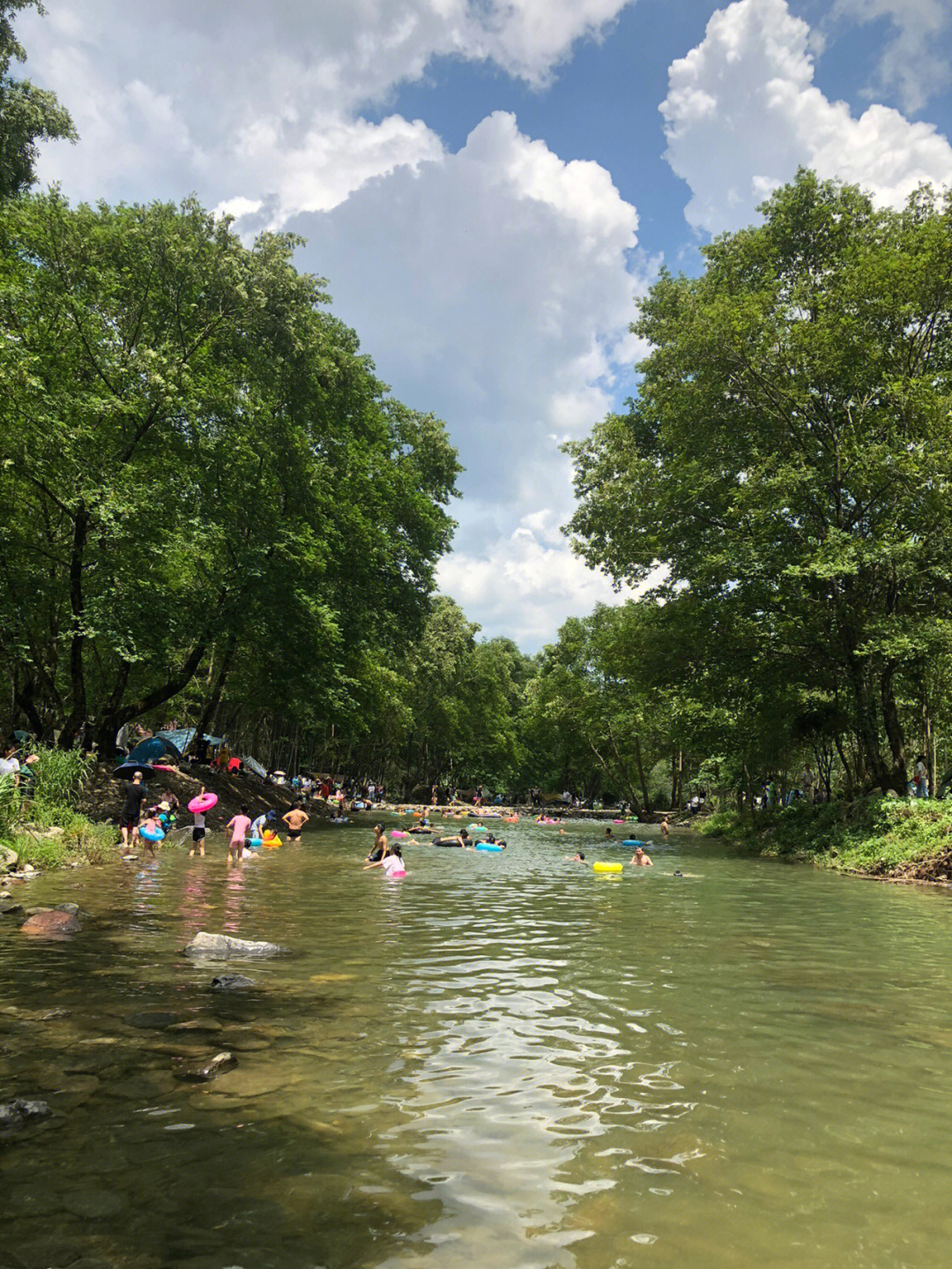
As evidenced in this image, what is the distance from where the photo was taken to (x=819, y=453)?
2400 cm

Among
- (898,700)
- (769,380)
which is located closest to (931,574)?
(769,380)

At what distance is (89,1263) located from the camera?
2840 mm

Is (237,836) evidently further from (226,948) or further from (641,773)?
(641,773)

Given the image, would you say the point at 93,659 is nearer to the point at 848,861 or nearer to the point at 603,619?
the point at 848,861

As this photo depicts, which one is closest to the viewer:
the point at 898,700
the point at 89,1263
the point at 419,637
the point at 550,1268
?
the point at 89,1263

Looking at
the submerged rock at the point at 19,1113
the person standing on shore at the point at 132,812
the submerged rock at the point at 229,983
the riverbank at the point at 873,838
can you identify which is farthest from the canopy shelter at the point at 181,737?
the submerged rock at the point at 19,1113

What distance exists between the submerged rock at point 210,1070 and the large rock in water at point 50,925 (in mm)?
4599

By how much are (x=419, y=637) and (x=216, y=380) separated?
17162 millimetres

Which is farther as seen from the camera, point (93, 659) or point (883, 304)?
point (93, 659)

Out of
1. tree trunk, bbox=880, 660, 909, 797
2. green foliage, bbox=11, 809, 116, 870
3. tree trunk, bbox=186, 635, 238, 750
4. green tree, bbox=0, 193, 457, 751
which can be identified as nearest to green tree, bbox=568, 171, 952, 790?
tree trunk, bbox=880, 660, 909, 797

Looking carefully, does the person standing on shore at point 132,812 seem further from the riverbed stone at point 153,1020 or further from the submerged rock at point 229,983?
the riverbed stone at point 153,1020

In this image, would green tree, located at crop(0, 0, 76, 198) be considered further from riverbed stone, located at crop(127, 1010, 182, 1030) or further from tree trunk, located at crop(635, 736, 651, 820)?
tree trunk, located at crop(635, 736, 651, 820)

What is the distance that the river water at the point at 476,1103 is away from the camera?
10.5ft

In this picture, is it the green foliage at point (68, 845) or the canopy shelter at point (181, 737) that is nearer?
the green foliage at point (68, 845)
